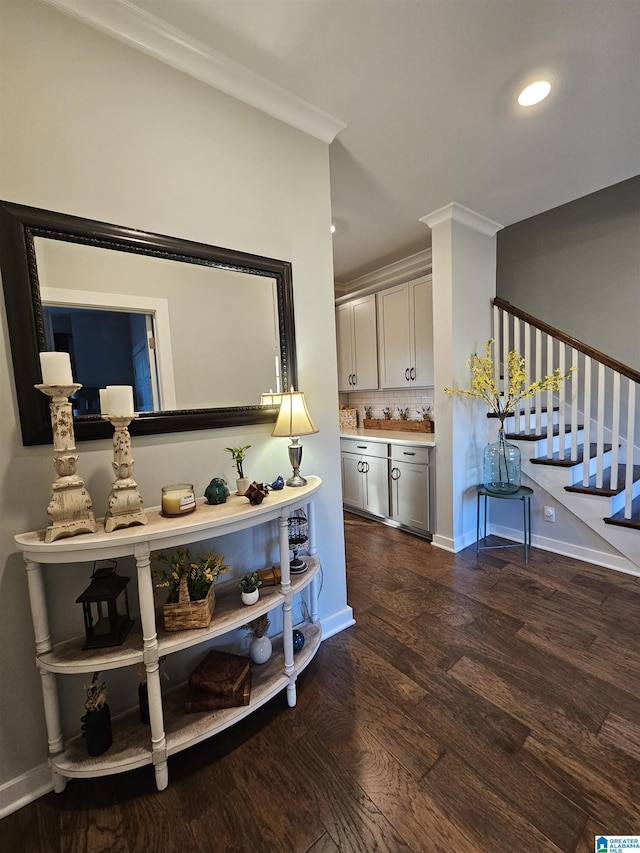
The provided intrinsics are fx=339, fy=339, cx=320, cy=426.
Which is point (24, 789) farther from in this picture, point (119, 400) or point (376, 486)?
point (376, 486)

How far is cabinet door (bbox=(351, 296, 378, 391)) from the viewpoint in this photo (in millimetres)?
4023

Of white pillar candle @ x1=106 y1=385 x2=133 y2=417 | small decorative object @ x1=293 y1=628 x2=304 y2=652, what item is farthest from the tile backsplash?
white pillar candle @ x1=106 y1=385 x2=133 y2=417

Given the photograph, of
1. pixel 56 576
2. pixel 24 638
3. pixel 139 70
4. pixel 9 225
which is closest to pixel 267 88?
pixel 139 70

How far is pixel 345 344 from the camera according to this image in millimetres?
4434

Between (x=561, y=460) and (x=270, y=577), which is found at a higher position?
(x=561, y=460)

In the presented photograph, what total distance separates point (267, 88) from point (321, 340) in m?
1.19

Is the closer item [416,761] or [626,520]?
[416,761]

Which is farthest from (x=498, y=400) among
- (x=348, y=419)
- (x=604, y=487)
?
(x=348, y=419)

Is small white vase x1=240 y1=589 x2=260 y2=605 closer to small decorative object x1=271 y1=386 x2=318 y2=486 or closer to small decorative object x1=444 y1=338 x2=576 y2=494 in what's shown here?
small decorative object x1=271 y1=386 x2=318 y2=486

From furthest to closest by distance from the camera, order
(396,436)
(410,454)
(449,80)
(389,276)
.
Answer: (389,276) → (396,436) → (410,454) → (449,80)

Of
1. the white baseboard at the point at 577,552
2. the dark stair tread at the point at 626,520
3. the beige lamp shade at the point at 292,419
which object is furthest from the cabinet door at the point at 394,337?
the beige lamp shade at the point at 292,419

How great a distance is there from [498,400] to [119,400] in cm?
285

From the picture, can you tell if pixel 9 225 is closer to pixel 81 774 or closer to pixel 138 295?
pixel 138 295

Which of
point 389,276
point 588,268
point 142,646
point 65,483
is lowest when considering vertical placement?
point 142,646
